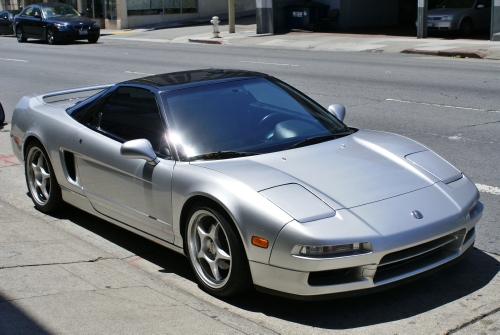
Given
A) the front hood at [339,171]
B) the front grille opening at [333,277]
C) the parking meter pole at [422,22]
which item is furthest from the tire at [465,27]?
the front grille opening at [333,277]

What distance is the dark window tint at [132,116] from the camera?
16.7ft

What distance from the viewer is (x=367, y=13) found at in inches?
1284

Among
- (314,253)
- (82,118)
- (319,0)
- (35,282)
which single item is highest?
(319,0)

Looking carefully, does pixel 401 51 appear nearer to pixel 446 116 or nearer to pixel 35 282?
pixel 446 116

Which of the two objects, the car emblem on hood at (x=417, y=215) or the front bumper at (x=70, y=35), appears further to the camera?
the front bumper at (x=70, y=35)

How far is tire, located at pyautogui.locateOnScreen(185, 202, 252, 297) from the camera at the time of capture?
4125 millimetres

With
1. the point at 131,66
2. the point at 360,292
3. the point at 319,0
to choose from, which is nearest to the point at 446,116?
the point at 360,292

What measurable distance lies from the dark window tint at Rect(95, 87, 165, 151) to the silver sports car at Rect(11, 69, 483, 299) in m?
0.01

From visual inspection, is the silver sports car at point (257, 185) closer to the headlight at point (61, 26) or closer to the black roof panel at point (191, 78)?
the black roof panel at point (191, 78)

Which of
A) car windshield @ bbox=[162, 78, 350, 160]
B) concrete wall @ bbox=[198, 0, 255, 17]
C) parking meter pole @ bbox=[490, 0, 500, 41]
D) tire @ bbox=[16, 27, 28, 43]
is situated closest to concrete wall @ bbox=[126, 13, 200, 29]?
concrete wall @ bbox=[198, 0, 255, 17]

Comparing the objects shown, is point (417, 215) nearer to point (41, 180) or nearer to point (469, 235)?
point (469, 235)

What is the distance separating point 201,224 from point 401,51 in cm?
1847

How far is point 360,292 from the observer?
12.8 feet

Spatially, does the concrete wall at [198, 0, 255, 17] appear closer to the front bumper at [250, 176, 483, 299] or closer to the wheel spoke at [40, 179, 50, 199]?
the wheel spoke at [40, 179, 50, 199]
